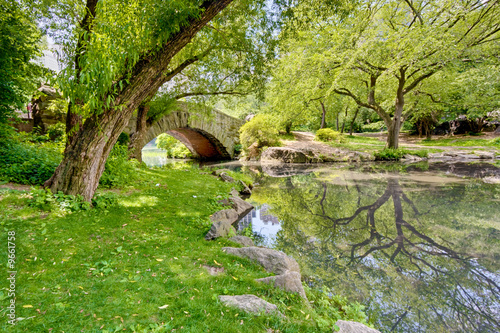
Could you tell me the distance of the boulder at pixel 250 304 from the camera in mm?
1926

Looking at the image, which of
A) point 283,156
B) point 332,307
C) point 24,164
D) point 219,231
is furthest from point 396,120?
point 24,164

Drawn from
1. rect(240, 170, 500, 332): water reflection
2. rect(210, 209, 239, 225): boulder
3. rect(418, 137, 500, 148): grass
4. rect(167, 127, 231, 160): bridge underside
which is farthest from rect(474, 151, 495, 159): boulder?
rect(210, 209, 239, 225): boulder

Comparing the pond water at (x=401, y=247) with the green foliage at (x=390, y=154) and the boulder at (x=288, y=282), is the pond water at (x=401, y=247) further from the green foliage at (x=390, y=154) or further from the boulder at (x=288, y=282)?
the green foliage at (x=390, y=154)

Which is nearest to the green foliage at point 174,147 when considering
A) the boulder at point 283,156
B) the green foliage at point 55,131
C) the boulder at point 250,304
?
the boulder at point 283,156

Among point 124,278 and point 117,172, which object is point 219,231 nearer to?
point 124,278

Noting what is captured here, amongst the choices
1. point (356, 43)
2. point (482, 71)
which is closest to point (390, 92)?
point (482, 71)

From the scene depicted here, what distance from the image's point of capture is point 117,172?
6.02m

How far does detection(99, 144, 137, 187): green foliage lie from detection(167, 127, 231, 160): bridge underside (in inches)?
369

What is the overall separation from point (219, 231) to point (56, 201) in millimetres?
2579

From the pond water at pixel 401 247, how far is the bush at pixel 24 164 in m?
4.17

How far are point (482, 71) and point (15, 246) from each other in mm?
22194

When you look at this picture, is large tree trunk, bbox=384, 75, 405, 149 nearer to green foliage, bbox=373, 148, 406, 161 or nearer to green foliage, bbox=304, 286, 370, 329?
green foliage, bbox=373, 148, 406, 161

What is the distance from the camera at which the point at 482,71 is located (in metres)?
14.7

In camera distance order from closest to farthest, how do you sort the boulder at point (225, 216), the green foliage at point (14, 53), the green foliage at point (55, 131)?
the boulder at point (225, 216), the green foliage at point (14, 53), the green foliage at point (55, 131)
